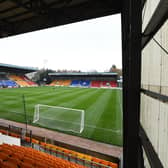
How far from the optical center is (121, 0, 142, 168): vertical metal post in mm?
1697

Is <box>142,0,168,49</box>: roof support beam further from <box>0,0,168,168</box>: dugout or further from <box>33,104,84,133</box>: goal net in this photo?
<box>33,104,84,133</box>: goal net

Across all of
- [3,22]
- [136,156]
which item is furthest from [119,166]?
[3,22]

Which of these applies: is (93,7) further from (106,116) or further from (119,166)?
(106,116)

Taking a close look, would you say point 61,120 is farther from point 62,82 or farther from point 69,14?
point 62,82

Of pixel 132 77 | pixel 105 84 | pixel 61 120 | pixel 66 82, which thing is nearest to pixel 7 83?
pixel 66 82

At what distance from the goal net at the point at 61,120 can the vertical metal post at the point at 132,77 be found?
5.99 metres

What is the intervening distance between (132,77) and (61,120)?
8.29 m

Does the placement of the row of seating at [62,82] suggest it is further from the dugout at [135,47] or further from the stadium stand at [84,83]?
the dugout at [135,47]

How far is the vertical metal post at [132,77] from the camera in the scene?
66.8 inches

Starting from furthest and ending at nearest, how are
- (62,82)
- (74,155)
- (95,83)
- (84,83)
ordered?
1. (62,82)
2. (84,83)
3. (95,83)
4. (74,155)

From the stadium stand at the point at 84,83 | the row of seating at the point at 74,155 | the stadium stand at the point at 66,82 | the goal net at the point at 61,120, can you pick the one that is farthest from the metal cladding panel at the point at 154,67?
the stadium stand at the point at 66,82

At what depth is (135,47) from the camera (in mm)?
1723

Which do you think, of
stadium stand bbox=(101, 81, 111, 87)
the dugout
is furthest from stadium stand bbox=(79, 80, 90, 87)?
the dugout

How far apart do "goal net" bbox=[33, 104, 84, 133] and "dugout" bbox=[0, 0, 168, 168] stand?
5.75 meters
